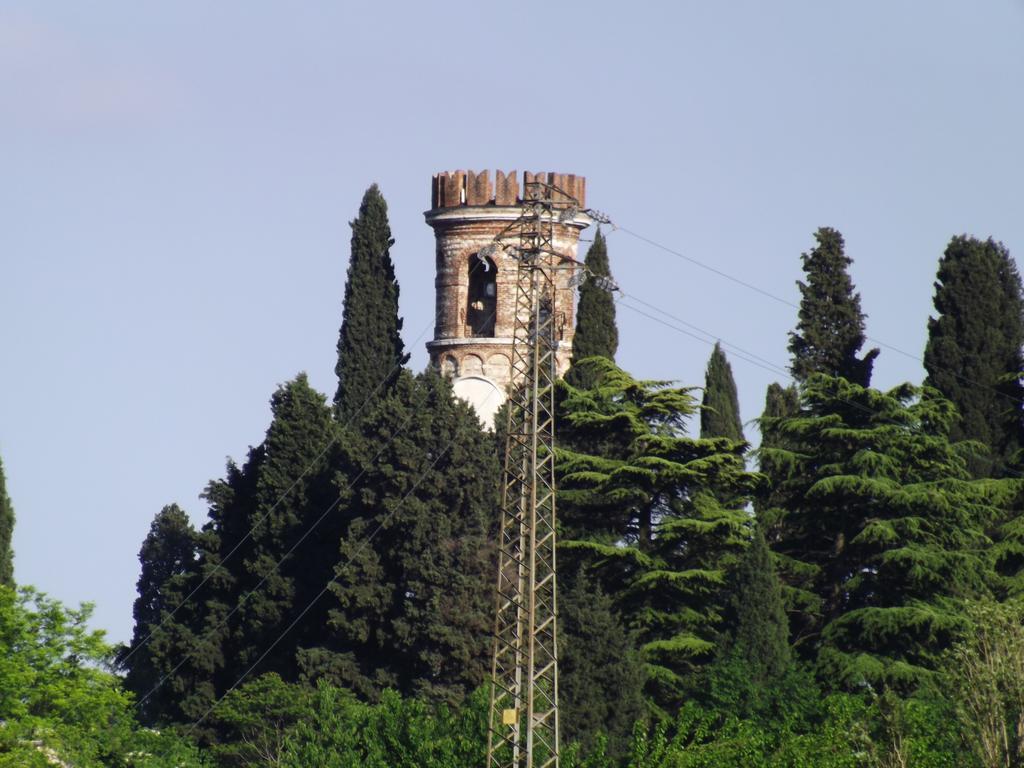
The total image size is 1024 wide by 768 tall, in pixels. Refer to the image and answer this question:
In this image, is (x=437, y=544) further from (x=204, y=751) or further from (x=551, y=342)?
(x=551, y=342)

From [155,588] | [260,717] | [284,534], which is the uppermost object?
[155,588]

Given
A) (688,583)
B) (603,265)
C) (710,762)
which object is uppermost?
(603,265)

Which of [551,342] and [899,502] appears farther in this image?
[899,502]

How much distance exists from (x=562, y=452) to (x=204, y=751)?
399 inches

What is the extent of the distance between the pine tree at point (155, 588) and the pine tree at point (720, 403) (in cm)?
1209

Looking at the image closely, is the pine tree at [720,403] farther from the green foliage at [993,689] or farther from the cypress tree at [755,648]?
the green foliage at [993,689]

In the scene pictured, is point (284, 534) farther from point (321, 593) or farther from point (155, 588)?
point (155, 588)

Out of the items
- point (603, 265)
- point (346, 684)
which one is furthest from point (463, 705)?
point (603, 265)

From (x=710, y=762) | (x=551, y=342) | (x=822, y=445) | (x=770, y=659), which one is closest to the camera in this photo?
(x=551, y=342)

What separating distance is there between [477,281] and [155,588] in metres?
13.5

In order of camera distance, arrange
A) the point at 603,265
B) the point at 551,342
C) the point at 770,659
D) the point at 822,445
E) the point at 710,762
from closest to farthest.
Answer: the point at 551,342 < the point at 710,762 < the point at 770,659 < the point at 822,445 < the point at 603,265

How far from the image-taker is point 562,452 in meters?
62.7

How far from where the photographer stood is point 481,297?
3110 inches

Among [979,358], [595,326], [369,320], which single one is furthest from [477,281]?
[979,358]
